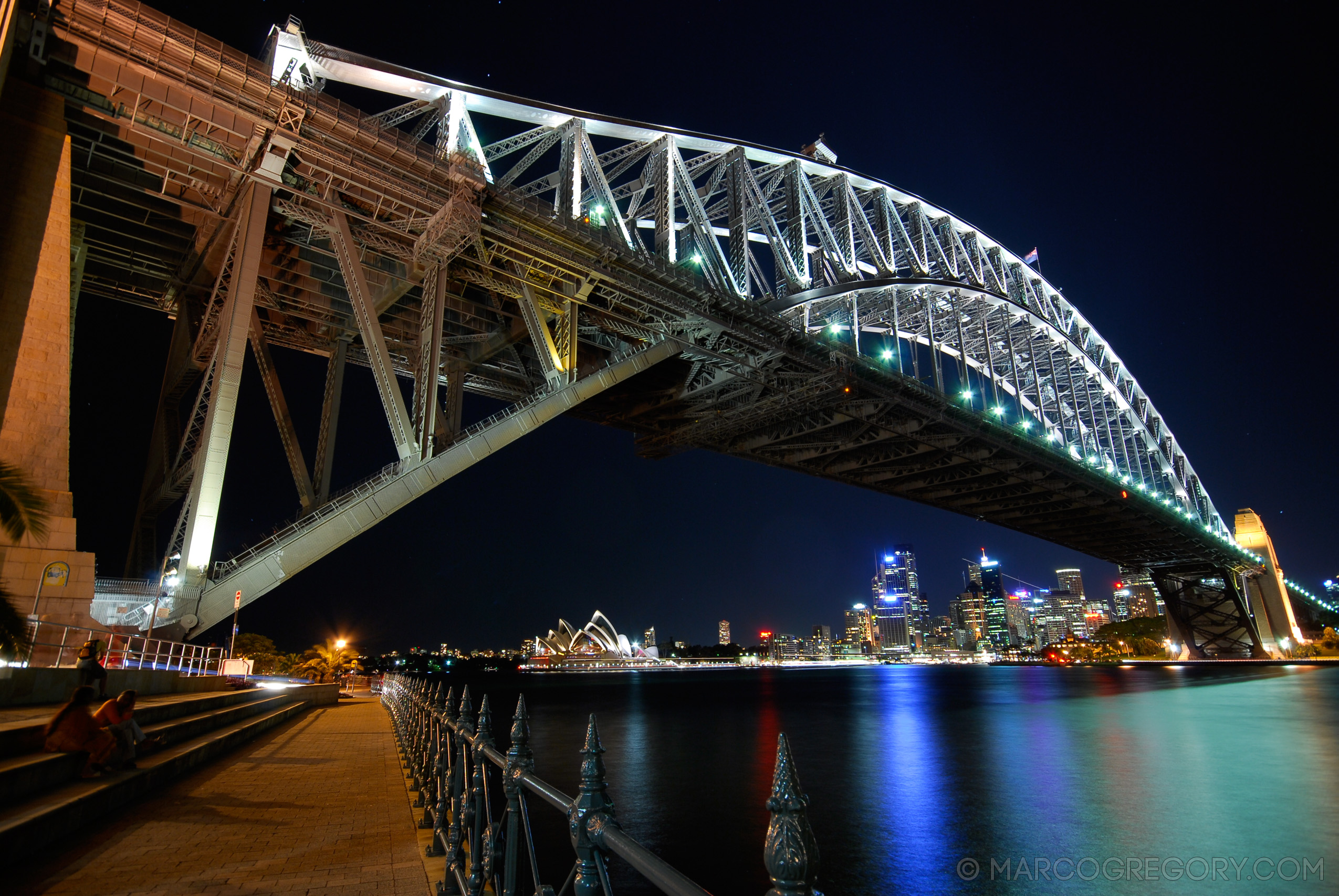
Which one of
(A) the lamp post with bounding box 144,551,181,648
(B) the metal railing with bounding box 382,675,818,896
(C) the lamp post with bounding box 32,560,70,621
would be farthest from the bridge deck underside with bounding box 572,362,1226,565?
(B) the metal railing with bounding box 382,675,818,896

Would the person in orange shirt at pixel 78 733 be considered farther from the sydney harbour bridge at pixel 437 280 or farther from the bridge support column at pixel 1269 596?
the bridge support column at pixel 1269 596

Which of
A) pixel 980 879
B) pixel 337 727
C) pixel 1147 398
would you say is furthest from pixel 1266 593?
pixel 337 727

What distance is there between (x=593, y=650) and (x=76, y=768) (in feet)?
477

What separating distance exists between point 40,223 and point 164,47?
4433 mm

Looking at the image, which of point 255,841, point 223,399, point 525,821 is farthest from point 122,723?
point 223,399

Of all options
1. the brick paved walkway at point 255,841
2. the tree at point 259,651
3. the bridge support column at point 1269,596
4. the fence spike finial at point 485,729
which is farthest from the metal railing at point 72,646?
the bridge support column at point 1269,596

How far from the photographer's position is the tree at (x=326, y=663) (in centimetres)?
4706

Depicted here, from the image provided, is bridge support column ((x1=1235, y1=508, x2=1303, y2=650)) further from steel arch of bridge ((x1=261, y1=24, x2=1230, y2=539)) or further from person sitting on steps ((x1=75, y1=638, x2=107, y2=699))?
person sitting on steps ((x1=75, y1=638, x2=107, y2=699))

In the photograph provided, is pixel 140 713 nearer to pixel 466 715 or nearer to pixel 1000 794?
pixel 466 715

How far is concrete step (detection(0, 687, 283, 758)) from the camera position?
6605 mm

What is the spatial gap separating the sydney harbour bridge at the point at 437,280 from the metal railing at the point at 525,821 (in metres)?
11.0

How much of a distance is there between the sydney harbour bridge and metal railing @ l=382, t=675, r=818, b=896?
11.0 metres

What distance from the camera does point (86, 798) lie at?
6.35 meters

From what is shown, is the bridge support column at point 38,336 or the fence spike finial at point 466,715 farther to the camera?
the bridge support column at point 38,336
